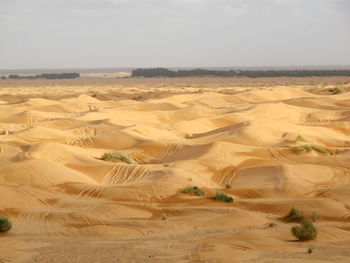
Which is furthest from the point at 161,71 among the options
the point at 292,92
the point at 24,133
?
the point at 24,133

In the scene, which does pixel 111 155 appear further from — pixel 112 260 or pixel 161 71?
pixel 161 71

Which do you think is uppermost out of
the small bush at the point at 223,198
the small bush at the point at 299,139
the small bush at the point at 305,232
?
the small bush at the point at 305,232

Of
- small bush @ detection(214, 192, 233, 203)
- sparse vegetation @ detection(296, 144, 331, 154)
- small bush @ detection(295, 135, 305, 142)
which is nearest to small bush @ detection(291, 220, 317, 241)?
small bush @ detection(214, 192, 233, 203)

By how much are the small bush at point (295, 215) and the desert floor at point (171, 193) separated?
290 millimetres

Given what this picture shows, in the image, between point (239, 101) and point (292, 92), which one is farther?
point (292, 92)

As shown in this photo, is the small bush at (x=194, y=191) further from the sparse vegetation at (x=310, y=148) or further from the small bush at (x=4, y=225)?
the sparse vegetation at (x=310, y=148)

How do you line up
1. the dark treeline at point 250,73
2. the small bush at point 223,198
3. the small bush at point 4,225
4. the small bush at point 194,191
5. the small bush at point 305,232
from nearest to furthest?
the small bush at point 305,232 → the small bush at point 4,225 → the small bush at point 223,198 → the small bush at point 194,191 → the dark treeline at point 250,73

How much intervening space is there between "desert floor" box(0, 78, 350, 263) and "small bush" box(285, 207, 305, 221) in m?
0.29

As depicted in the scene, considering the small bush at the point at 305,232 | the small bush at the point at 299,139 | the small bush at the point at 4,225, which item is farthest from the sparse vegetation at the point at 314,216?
the small bush at the point at 299,139

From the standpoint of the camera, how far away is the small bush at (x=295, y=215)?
38.5ft

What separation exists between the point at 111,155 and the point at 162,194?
5.38 m

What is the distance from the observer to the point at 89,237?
10.0m

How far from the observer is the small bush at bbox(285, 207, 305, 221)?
11.7m

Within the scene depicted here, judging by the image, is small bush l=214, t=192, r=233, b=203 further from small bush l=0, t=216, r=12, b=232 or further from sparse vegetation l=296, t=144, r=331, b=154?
sparse vegetation l=296, t=144, r=331, b=154
